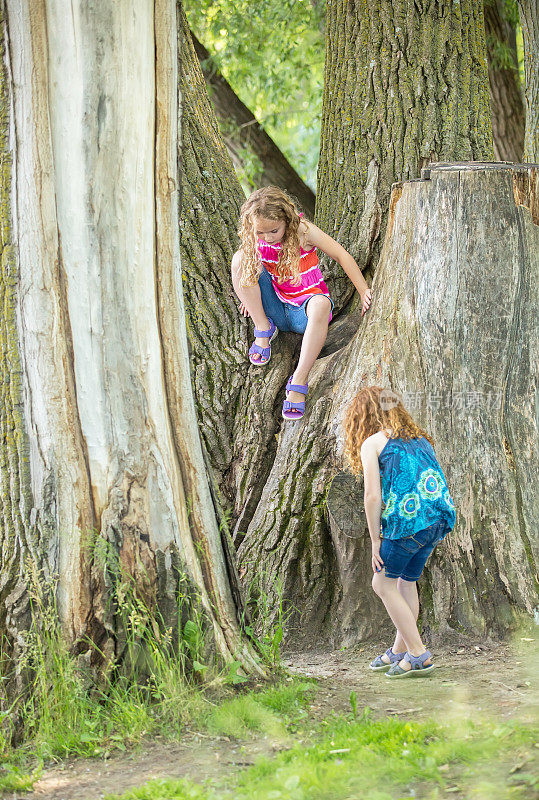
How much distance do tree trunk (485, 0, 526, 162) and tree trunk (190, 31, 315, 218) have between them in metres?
2.12

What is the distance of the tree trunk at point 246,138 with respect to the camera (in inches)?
365

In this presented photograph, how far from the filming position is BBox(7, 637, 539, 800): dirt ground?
3.02m

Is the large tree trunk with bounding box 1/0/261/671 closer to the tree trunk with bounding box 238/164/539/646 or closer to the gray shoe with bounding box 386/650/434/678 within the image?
the gray shoe with bounding box 386/650/434/678

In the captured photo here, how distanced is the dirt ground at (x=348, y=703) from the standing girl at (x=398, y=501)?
9.1 inches

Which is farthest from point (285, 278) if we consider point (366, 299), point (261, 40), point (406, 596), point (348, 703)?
point (261, 40)

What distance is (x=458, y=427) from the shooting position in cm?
473

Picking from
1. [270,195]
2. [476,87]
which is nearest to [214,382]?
[270,195]

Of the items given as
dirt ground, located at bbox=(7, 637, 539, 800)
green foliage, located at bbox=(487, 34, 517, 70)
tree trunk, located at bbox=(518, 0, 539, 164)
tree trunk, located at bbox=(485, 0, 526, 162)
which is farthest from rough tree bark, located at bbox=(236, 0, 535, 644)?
tree trunk, located at bbox=(485, 0, 526, 162)

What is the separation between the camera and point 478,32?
19.6 feet

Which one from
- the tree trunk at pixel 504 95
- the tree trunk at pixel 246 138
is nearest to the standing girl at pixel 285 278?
the tree trunk at pixel 246 138

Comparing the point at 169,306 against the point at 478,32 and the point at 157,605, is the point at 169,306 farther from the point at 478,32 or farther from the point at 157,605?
the point at 478,32

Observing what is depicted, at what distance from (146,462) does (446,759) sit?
161cm

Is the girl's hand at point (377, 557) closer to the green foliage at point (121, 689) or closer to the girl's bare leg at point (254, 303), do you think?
the green foliage at point (121, 689)

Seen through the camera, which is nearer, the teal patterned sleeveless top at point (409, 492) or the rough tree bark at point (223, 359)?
the teal patterned sleeveless top at point (409, 492)
